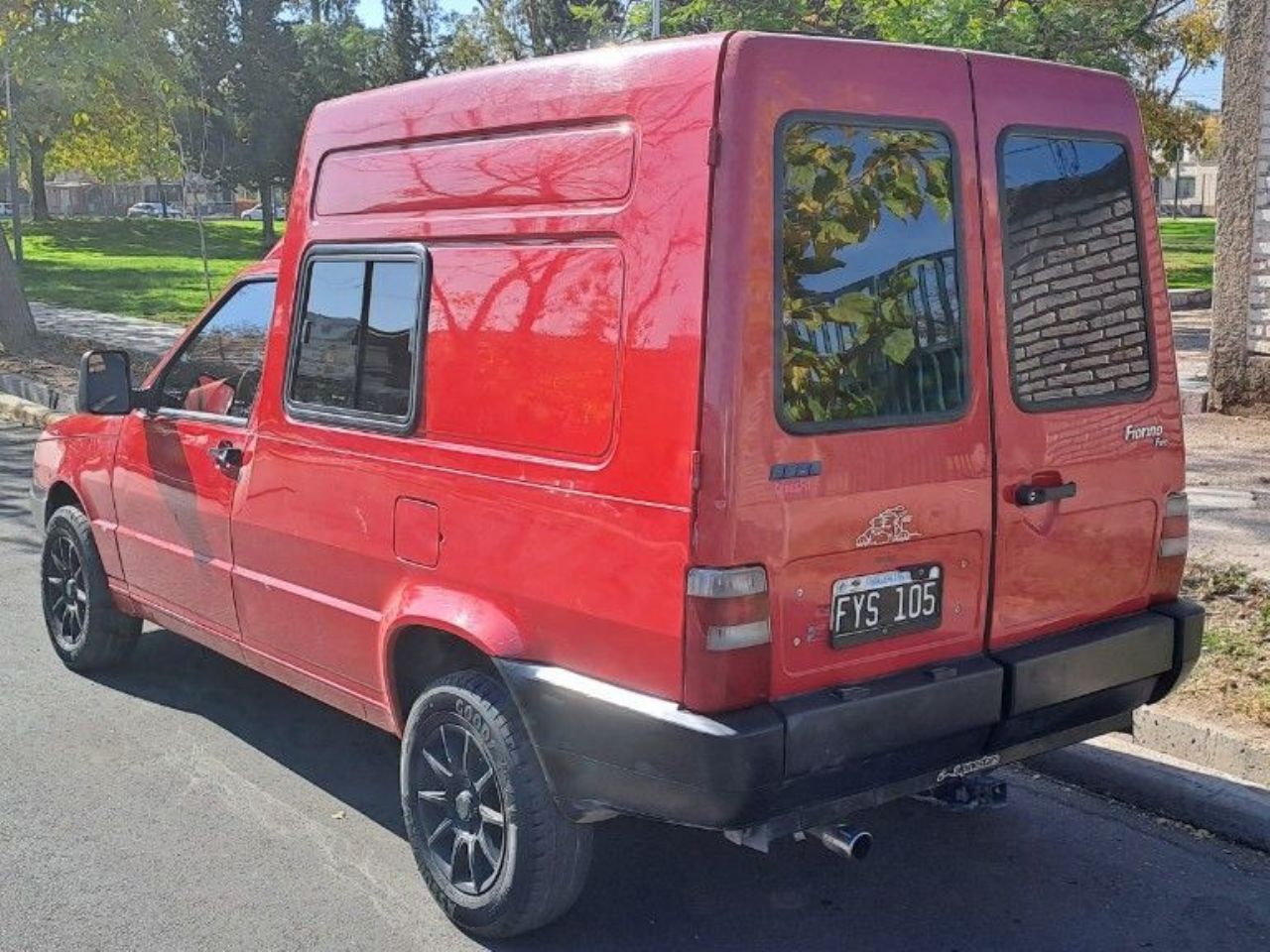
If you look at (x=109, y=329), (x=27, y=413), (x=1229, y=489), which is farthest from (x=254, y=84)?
(x=1229, y=489)

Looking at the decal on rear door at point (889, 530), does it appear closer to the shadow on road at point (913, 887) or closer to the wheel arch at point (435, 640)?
the wheel arch at point (435, 640)

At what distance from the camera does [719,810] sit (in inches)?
123

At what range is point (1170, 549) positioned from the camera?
4.04 metres

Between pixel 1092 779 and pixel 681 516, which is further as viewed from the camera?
pixel 1092 779

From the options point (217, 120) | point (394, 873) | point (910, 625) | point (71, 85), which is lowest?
point (394, 873)

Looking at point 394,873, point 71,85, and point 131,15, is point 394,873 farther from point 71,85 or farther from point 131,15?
point 71,85

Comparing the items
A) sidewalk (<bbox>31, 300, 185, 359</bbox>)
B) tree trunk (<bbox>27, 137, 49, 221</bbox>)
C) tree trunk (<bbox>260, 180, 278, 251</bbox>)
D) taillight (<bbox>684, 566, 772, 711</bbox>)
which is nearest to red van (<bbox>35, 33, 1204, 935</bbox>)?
taillight (<bbox>684, 566, 772, 711</bbox>)

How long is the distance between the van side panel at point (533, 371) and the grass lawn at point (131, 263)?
17211mm

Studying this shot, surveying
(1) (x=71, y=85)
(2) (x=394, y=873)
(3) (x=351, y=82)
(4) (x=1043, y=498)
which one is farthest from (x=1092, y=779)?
(3) (x=351, y=82)

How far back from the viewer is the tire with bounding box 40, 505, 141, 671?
568 centimetres

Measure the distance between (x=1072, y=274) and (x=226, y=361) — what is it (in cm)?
299

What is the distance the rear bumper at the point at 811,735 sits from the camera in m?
3.11

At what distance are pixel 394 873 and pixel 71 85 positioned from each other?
17.7 meters

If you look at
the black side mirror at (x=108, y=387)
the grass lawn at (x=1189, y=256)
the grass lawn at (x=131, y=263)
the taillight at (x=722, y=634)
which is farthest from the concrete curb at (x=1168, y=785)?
the grass lawn at (x=131, y=263)
